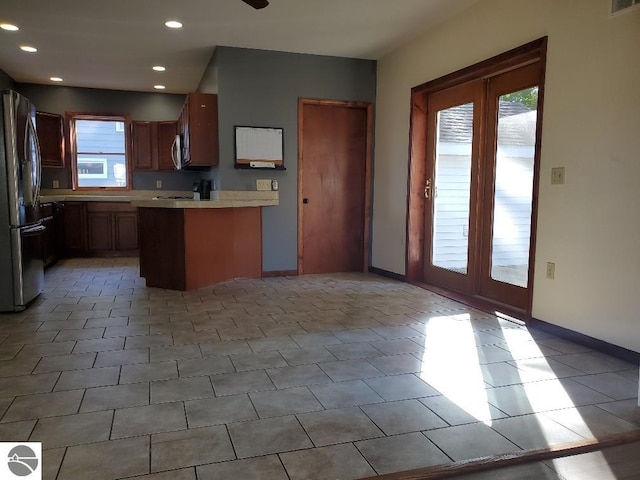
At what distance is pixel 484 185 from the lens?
4.16m

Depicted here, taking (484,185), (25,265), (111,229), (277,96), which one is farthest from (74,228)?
(484,185)

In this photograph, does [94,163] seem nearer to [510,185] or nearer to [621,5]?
[510,185]

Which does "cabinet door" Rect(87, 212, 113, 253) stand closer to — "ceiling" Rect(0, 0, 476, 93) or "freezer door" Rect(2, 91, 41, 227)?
"ceiling" Rect(0, 0, 476, 93)

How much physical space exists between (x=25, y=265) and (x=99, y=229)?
3.39 meters

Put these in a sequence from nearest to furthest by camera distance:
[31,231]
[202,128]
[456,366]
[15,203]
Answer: [456,366], [15,203], [31,231], [202,128]

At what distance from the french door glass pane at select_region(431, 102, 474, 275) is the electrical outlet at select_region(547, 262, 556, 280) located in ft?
3.46

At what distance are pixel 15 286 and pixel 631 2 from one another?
470 cm

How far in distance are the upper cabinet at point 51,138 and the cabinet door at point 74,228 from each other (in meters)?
0.79

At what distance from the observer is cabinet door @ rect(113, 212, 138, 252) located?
23.5ft

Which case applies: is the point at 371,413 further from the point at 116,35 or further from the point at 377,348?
the point at 116,35

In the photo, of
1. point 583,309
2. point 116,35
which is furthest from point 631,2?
point 116,35

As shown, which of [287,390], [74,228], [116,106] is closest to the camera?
[287,390]

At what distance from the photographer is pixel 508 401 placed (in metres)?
2.26

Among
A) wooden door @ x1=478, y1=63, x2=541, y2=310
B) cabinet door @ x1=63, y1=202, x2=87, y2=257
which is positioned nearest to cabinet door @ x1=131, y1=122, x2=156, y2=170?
cabinet door @ x1=63, y1=202, x2=87, y2=257
